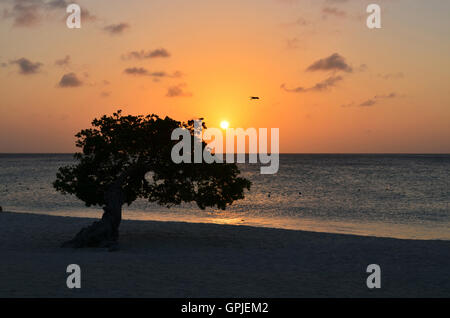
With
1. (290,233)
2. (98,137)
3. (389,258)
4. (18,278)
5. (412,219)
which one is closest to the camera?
(18,278)

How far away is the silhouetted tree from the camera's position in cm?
2416

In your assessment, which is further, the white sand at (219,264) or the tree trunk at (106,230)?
Result: the tree trunk at (106,230)

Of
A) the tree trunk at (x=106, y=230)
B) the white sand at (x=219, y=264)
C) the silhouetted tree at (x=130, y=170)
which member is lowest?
the white sand at (x=219, y=264)

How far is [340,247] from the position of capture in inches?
979

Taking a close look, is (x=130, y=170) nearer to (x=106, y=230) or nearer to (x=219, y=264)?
(x=106, y=230)

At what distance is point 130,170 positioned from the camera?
24125 mm

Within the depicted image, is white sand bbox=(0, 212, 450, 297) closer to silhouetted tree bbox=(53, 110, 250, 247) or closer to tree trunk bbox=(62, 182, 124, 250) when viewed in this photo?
tree trunk bbox=(62, 182, 124, 250)

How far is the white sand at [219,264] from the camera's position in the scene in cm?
1527

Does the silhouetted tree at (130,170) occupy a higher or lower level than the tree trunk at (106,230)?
higher

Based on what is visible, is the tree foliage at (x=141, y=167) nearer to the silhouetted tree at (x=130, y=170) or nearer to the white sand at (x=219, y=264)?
the silhouetted tree at (x=130, y=170)

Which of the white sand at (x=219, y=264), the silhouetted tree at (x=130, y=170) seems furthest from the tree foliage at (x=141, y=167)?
the white sand at (x=219, y=264)

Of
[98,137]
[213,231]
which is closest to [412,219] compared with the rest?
[213,231]
